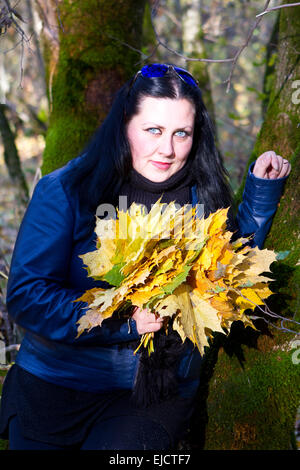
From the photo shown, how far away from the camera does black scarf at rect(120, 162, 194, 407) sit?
6.88ft

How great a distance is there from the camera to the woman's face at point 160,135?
7.15 feet

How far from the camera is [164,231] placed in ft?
5.85

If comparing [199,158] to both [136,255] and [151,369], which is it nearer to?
[136,255]

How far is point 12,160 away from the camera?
16.8 ft

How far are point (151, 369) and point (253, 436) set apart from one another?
2.15ft

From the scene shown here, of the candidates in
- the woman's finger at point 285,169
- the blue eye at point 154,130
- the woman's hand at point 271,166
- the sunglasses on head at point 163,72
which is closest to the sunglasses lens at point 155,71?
the sunglasses on head at point 163,72

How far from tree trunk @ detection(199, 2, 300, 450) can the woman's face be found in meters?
0.61

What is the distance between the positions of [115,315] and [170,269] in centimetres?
38

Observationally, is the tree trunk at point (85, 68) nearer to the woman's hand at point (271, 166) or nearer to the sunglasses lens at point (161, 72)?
the sunglasses lens at point (161, 72)

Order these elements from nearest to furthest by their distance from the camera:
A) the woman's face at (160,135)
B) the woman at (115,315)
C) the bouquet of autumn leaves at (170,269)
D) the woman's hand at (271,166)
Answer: the bouquet of autumn leaves at (170,269) < the woman at (115,315) < the woman's face at (160,135) < the woman's hand at (271,166)

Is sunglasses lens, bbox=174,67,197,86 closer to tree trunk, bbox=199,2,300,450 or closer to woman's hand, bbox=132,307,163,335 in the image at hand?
tree trunk, bbox=199,2,300,450

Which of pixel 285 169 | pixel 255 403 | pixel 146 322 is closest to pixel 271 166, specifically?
pixel 285 169

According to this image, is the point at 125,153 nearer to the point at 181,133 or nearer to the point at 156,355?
the point at 181,133
